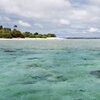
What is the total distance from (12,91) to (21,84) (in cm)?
171

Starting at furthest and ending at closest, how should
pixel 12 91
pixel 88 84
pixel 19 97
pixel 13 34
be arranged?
pixel 13 34 < pixel 88 84 < pixel 12 91 < pixel 19 97

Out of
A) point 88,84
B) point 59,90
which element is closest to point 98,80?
point 88,84

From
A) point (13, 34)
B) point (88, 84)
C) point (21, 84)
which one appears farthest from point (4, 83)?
point (13, 34)

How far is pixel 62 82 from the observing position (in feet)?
51.4

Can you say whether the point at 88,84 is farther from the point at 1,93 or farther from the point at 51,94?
the point at 1,93

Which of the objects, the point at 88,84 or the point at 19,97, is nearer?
the point at 19,97

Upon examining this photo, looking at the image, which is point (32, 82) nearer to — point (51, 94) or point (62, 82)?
point (62, 82)

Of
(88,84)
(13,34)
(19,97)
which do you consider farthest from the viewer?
(13,34)

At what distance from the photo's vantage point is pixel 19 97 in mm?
12414

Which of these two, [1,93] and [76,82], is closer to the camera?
[1,93]

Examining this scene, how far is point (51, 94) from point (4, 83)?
12.3 ft

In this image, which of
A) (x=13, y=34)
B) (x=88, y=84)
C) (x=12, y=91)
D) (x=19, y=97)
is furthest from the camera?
(x=13, y=34)

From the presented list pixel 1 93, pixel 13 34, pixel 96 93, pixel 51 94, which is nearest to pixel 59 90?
pixel 51 94

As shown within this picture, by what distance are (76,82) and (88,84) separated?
0.84 metres
